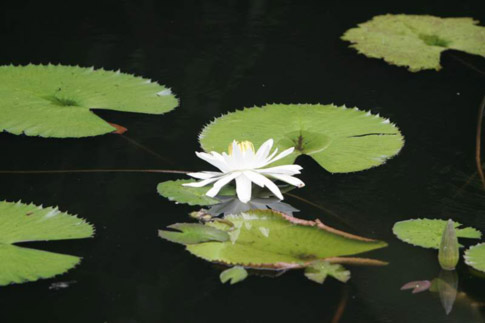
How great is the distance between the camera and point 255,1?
389cm

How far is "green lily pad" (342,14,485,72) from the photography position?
10.4ft

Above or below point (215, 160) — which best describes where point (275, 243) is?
below

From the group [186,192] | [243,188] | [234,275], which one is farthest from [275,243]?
[186,192]

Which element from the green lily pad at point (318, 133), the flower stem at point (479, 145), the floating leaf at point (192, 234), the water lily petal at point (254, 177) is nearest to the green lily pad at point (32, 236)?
the floating leaf at point (192, 234)

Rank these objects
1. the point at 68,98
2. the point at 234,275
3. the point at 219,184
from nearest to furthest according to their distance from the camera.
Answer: the point at 234,275, the point at 219,184, the point at 68,98

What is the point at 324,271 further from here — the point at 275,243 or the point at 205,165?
the point at 205,165

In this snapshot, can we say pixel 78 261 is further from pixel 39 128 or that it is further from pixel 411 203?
pixel 411 203

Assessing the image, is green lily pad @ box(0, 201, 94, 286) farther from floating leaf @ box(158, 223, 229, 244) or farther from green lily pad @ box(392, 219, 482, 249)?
green lily pad @ box(392, 219, 482, 249)

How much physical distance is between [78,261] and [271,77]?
141 cm

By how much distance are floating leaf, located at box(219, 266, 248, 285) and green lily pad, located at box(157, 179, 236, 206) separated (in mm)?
272

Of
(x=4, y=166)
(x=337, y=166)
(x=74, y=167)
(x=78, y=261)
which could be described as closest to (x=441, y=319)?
(x=337, y=166)

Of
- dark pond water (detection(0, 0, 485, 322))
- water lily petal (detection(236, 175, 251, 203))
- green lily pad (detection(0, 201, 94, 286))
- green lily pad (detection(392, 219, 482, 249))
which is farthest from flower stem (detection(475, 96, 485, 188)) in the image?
green lily pad (detection(0, 201, 94, 286))

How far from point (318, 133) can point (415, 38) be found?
1190mm

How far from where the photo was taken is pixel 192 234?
1.86 metres
